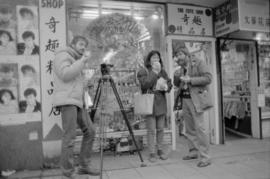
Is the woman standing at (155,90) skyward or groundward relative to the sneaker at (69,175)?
skyward

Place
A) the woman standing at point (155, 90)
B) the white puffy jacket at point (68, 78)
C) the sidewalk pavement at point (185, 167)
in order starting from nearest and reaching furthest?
the white puffy jacket at point (68, 78) → the sidewalk pavement at point (185, 167) → the woman standing at point (155, 90)

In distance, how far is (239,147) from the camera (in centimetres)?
461

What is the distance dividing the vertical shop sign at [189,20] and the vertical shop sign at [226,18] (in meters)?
0.14

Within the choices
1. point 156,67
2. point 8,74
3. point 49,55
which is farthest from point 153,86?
point 8,74

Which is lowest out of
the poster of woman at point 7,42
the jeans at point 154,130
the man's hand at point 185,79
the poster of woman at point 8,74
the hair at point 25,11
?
the jeans at point 154,130

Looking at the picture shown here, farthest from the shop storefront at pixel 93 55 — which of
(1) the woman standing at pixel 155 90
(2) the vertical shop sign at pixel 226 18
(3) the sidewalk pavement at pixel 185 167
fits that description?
(1) the woman standing at pixel 155 90

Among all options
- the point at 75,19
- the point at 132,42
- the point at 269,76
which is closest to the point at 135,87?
the point at 132,42

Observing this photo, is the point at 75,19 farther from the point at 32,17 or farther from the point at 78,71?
the point at 78,71

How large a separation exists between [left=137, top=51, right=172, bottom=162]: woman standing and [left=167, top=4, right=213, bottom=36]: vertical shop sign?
3.34ft

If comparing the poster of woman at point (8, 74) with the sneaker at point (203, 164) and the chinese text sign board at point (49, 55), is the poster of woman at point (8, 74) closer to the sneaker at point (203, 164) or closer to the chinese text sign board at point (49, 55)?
the chinese text sign board at point (49, 55)

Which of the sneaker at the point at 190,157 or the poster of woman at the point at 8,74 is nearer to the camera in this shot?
the poster of woman at the point at 8,74

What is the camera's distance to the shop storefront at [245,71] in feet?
14.6

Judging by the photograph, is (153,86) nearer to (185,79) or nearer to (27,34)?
(185,79)

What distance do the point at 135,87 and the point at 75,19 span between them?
1.61 metres
